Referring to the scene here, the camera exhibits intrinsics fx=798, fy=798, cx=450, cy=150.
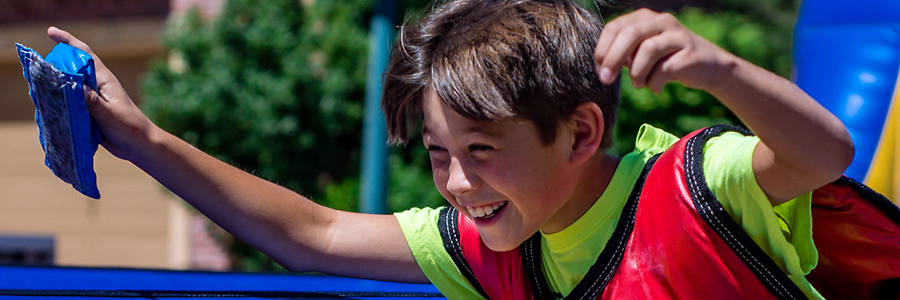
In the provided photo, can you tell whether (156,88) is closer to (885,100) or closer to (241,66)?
(241,66)

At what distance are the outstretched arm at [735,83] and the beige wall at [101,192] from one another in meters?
5.40

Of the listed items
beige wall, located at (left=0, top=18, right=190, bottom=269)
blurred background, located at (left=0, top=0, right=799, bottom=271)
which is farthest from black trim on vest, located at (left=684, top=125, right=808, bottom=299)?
beige wall, located at (left=0, top=18, right=190, bottom=269)

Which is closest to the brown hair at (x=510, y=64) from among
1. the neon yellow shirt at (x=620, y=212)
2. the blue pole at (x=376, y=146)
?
the neon yellow shirt at (x=620, y=212)

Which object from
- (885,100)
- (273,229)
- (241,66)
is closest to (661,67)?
(273,229)

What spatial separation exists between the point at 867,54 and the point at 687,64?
2665 mm

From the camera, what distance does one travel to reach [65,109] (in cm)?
111

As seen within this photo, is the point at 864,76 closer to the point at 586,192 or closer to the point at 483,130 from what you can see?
the point at 586,192

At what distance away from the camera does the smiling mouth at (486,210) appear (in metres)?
1.18

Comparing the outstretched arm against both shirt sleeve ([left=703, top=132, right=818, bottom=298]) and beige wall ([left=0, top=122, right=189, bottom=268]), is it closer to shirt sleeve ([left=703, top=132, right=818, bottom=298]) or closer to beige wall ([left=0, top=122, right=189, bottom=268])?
shirt sleeve ([left=703, top=132, right=818, bottom=298])

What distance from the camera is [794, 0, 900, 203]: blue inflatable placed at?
2.93m

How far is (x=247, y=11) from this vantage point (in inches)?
187

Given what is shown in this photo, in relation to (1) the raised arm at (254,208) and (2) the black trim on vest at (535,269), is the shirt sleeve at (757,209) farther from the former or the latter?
(1) the raised arm at (254,208)

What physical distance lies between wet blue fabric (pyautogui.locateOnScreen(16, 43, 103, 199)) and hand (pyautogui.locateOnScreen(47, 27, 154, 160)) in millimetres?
20

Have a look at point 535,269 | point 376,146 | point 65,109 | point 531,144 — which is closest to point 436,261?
point 535,269
